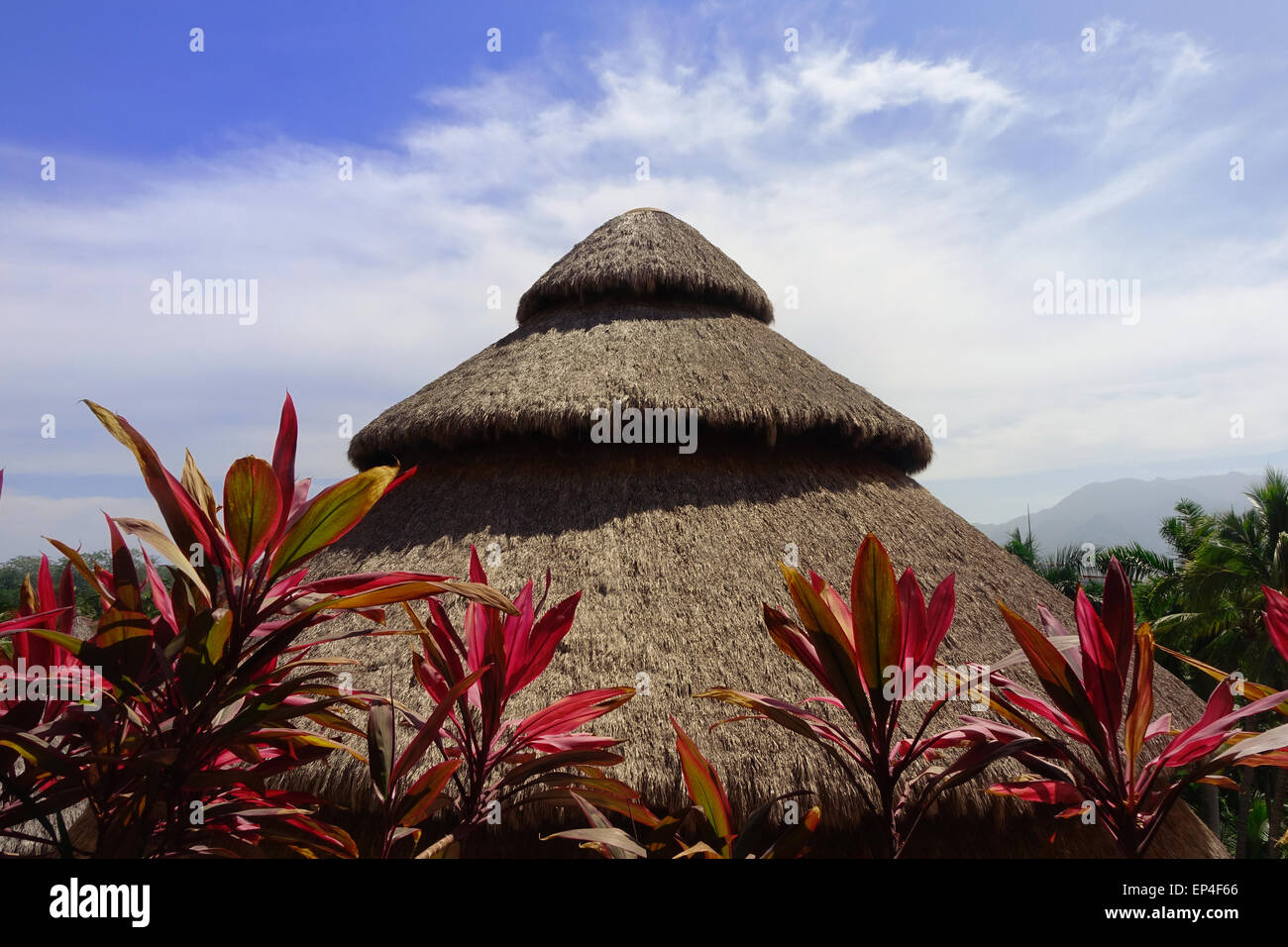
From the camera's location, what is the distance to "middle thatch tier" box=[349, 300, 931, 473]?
5.51 metres

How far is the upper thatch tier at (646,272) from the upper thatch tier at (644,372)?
0.7 inches

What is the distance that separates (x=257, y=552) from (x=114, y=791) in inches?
24.0

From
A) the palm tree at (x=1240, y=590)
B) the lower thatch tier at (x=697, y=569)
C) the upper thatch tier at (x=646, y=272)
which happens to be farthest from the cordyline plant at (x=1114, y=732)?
the palm tree at (x=1240, y=590)

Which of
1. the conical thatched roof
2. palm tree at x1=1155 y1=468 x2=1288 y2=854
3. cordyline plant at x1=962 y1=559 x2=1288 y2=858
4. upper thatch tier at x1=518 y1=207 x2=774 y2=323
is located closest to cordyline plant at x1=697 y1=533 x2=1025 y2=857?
cordyline plant at x1=962 y1=559 x2=1288 y2=858

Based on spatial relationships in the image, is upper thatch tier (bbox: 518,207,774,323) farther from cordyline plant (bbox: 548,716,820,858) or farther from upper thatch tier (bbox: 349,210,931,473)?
cordyline plant (bbox: 548,716,820,858)

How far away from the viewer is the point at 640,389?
18.1ft

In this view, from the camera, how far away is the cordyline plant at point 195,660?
1438mm

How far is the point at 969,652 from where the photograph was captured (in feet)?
15.1

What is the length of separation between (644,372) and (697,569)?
6.30 ft

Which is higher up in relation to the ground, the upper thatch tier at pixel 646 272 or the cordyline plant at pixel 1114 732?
the upper thatch tier at pixel 646 272

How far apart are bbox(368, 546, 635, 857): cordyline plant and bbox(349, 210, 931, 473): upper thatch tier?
341cm

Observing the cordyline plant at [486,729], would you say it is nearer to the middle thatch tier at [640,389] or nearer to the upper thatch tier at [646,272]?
the middle thatch tier at [640,389]
